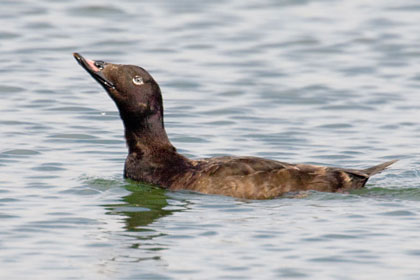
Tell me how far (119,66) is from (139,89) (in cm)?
34

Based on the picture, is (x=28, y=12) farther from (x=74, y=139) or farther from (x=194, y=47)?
(x=74, y=139)

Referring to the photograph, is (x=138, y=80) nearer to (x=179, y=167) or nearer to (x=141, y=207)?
(x=179, y=167)

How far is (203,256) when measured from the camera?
33.0 ft

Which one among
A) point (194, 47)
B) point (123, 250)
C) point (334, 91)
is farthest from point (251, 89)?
point (123, 250)

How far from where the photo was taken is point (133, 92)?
1251 centimetres

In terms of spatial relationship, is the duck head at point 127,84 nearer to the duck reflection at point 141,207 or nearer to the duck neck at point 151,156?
the duck neck at point 151,156

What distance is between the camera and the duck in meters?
12.1

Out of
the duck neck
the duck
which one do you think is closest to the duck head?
the duck

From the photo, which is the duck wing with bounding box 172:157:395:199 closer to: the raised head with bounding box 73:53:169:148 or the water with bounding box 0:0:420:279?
the water with bounding box 0:0:420:279

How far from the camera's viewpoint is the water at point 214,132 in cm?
1016

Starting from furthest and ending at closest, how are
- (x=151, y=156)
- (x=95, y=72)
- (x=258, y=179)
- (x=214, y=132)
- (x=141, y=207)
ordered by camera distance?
(x=214, y=132) < (x=151, y=156) < (x=95, y=72) < (x=258, y=179) < (x=141, y=207)

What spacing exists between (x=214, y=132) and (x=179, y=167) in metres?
3.45

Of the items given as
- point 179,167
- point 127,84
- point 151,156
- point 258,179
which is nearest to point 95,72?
point 127,84

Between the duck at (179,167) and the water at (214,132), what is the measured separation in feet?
0.48
